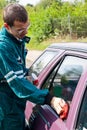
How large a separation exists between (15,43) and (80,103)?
803 millimetres

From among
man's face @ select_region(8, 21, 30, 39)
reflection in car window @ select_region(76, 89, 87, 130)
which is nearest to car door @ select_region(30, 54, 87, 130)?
reflection in car window @ select_region(76, 89, 87, 130)

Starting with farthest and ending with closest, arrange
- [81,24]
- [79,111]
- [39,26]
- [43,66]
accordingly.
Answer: [39,26] < [81,24] < [43,66] < [79,111]

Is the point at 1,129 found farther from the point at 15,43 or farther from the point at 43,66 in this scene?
the point at 43,66

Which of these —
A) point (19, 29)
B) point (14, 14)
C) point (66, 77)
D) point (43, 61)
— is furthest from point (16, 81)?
point (43, 61)

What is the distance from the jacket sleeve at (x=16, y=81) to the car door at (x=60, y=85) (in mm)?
205

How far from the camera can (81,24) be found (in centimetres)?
2670

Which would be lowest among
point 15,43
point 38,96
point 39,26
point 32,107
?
point 39,26

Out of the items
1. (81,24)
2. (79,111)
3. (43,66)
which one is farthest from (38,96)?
(81,24)

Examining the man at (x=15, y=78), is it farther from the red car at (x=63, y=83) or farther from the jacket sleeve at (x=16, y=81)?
the red car at (x=63, y=83)

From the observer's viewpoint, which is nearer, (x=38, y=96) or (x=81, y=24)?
(x=38, y=96)

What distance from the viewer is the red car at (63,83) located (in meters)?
2.86

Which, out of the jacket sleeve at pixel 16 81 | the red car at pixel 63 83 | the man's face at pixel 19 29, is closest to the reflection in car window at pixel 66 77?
the red car at pixel 63 83

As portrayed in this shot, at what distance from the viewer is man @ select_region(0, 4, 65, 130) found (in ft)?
10.5

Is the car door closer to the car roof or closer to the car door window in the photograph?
the car roof
